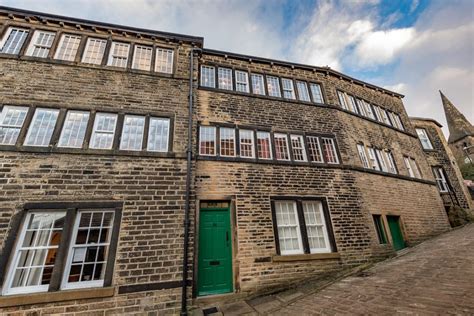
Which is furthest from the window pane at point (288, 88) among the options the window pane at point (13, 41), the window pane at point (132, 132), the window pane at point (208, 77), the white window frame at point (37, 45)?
the window pane at point (13, 41)

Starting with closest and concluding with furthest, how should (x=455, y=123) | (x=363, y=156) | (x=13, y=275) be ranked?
(x=13, y=275) < (x=363, y=156) < (x=455, y=123)

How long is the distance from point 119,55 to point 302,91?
8.67m

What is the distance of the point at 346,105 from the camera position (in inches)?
460

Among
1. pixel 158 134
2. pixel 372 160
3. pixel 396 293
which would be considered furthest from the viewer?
pixel 372 160

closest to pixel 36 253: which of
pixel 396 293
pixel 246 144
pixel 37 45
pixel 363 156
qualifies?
pixel 246 144

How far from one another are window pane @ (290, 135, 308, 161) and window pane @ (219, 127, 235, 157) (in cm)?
272

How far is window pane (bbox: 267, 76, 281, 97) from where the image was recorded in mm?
10242

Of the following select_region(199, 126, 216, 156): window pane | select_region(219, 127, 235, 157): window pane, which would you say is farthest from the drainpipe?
select_region(219, 127, 235, 157): window pane

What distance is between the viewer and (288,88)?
10609mm

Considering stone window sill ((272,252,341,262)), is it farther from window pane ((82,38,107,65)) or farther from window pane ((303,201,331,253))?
window pane ((82,38,107,65))

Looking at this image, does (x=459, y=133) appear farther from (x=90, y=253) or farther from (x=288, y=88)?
(x=90, y=253)

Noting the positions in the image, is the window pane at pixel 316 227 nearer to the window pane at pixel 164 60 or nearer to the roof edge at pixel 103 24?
the window pane at pixel 164 60

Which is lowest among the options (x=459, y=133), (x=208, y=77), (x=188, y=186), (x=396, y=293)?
(x=396, y=293)

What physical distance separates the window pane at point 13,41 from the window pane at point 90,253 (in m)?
6.80
